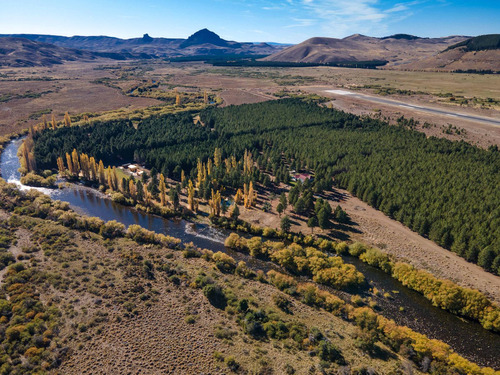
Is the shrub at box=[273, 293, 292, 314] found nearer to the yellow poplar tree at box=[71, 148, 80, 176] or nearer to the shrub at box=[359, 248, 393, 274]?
the shrub at box=[359, 248, 393, 274]

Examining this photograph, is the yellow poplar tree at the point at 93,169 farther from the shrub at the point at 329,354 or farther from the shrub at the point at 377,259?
the shrub at the point at 329,354

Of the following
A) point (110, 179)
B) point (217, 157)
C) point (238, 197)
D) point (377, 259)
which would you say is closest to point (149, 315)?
point (238, 197)

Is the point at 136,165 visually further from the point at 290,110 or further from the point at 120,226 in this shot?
the point at 290,110

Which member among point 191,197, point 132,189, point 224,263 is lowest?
point 224,263

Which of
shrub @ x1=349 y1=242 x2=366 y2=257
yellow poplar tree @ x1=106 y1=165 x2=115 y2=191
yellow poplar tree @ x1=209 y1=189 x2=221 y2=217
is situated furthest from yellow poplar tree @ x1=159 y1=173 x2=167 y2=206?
shrub @ x1=349 y1=242 x2=366 y2=257

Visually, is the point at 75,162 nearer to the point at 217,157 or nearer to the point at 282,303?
the point at 217,157

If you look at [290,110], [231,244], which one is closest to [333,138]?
[290,110]

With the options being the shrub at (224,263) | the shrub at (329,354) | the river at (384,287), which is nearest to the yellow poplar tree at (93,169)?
the river at (384,287)
